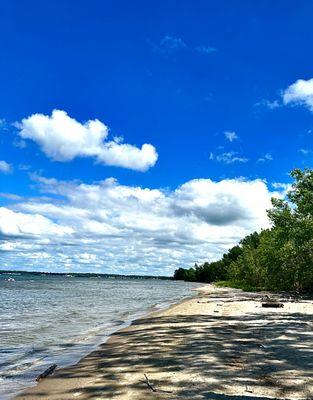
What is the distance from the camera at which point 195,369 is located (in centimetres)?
1115

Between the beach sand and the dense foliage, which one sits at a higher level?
the dense foliage

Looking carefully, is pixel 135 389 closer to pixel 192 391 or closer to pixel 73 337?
pixel 192 391

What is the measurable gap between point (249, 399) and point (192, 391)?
1.28 metres

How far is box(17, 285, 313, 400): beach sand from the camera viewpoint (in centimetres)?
920

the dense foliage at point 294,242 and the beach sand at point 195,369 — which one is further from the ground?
the dense foliage at point 294,242

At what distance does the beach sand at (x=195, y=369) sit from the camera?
362 inches

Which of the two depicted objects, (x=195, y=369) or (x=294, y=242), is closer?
(x=195, y=369)

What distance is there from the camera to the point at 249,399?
8391 millimetres

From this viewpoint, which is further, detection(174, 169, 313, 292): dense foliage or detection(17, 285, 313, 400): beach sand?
detection(174, 169, 313, 292): dense foliage

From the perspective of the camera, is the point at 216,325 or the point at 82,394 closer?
the point at 82,394

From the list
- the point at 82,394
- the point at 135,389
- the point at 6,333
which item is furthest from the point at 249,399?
the point at 6,333

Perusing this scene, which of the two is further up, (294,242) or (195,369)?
(294,242)

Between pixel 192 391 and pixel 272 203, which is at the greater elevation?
pixel 272 203

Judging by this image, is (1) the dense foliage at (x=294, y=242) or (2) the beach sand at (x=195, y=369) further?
(1) the dense foliage at (x=294, y=242)
